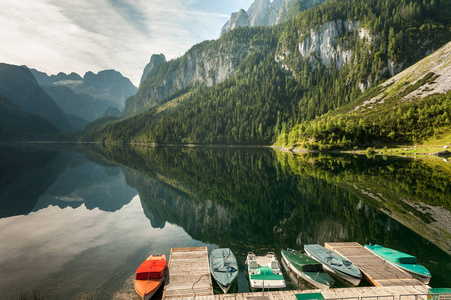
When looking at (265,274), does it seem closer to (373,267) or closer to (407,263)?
(373,267)

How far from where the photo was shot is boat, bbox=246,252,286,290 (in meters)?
18.8

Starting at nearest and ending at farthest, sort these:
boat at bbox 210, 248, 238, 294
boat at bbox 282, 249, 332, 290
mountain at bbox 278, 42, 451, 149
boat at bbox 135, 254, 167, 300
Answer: boat at bbox 135, 254, 167, 300 < boat at bbox 210, 248, 238, 294 < boat at bbox 282, 249, 332, 290 < mountain at bbox 278, 42, 451, 149

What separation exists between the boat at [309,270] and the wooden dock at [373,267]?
3.85 m

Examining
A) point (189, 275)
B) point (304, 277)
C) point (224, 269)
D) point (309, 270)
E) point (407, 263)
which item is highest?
point (407, 263)

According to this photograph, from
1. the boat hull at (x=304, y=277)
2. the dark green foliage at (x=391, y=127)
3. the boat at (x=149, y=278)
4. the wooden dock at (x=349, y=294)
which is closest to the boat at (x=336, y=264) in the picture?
the wooden dock at (x=349, y=294)

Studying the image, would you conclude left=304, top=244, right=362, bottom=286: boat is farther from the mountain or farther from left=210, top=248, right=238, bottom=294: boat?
the mountain

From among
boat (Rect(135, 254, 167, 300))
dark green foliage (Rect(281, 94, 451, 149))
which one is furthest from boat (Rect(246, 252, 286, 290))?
dark green foliage (Rect(281, 94, 451, 149))

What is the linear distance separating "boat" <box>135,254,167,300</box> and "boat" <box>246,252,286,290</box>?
7512 millimetres

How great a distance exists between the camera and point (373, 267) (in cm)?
2153

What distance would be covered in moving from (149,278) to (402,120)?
155988 mm

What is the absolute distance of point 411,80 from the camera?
177 meters

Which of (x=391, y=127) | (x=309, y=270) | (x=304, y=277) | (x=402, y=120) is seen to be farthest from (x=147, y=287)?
(x=402, y=120)

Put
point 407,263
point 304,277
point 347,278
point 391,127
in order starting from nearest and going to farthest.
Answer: point 347,278 → point 304,277 → point 407,263 → point 391,127

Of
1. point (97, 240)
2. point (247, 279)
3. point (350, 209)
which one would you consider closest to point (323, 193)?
point (350, 209)
